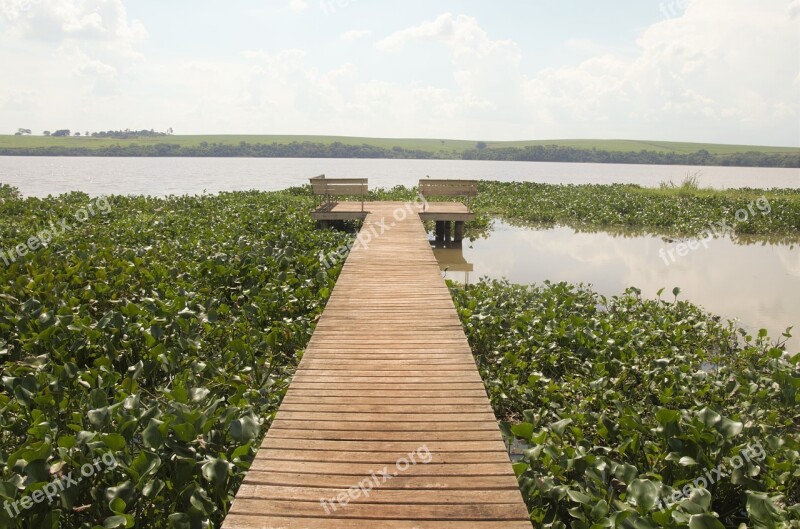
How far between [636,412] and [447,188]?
456 inches

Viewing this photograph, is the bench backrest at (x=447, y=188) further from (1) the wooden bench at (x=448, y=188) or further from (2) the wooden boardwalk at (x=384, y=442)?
(2) the wooden boardwalk at (x=384, y=442)

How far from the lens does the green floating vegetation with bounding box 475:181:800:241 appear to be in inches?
794

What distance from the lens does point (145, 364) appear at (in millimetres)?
5758

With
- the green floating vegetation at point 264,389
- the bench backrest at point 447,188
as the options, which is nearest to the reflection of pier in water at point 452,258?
the bench backrest at point 447,188

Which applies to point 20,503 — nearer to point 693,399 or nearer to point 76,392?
point 76,392

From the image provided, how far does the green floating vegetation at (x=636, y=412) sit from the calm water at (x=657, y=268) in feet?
8.43

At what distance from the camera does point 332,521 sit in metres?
3.10

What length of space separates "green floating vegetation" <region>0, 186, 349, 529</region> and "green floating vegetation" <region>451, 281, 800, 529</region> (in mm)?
2331

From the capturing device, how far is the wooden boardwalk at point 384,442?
319cm

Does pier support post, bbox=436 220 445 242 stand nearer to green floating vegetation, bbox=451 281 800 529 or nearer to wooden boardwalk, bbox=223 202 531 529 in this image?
green floating vegetation, bbox=451 281 800 529

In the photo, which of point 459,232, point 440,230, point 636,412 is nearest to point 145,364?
point 636,412

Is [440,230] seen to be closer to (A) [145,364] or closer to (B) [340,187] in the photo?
(B) [340,187]

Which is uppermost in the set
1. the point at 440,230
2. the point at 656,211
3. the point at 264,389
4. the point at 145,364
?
the point at 656,211

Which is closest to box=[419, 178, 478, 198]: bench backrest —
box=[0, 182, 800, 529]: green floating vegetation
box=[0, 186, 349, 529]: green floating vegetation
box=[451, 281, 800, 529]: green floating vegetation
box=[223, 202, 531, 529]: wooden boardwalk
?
box=[0, 186, 349, 529]: green floating vegetation
